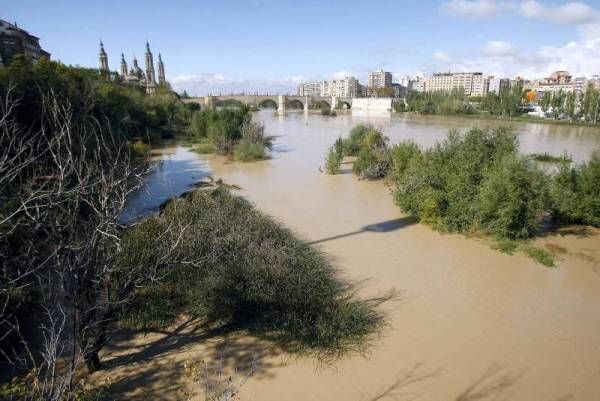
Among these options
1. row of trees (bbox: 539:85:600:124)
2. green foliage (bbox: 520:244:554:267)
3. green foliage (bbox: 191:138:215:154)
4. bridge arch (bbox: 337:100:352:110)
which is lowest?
green foliage (bbox: 520:244:554:267)

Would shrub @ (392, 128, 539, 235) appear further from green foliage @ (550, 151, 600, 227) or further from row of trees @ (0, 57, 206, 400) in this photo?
row of trees @ (0, 57, 206, 400)

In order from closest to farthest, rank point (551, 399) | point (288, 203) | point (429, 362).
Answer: point (551, 399) → point (429, 362) → point (288, 203)

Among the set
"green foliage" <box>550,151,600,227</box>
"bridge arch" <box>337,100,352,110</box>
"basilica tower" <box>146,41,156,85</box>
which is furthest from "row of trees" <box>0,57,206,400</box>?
"bridge arch" <box>337,100,352,110</box>

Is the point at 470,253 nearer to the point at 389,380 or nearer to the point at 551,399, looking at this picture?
the point at 551,399

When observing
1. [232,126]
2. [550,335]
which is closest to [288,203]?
[550,335]

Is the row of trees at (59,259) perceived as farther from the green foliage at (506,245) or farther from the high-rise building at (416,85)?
the high-rise building at (416,85)

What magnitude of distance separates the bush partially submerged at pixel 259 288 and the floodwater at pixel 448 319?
39 cm

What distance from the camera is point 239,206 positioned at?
11.4 metres

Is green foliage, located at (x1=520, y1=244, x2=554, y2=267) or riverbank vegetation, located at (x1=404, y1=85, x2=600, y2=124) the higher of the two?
riverbank vegetation, located at (x1=404, y1=85, x2=600, y2=124)

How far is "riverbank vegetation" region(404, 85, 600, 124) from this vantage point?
52781 mm

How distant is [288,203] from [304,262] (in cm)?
724

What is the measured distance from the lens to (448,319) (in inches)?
285

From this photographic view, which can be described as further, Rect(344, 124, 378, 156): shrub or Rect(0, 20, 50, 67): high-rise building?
Rect(0, 20, 50, 67): high-rise building

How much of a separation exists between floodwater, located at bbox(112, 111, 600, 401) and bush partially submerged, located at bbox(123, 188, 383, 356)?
39 cm
